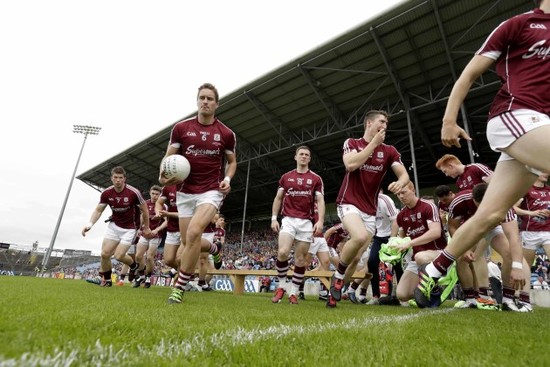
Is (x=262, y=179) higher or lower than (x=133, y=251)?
higher

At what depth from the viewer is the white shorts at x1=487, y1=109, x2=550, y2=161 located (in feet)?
7.26

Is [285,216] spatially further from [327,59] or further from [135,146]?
[135,146]

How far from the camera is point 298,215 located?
600cm

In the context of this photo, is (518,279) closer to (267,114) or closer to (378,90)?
(378,90)

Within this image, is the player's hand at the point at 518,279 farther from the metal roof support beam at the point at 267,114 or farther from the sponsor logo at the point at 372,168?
the metal roof support beam at the point at 267,114

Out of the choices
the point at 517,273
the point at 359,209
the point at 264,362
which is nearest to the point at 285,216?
the point at 359,209

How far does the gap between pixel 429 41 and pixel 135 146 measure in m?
20.6

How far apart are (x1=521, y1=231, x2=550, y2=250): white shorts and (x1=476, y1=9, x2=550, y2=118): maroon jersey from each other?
178 inches

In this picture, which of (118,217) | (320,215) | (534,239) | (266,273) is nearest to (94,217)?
(118,217)

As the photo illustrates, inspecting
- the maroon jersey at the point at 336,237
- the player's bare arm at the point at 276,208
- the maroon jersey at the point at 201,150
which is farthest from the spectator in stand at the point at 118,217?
the maroon jersey at the point at 336,237

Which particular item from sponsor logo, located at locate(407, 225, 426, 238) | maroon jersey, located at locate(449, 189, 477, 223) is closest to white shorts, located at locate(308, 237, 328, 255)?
sponsor logo, located at locate(407, 225, 426, 238)

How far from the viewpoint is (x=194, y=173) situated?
14.8ft

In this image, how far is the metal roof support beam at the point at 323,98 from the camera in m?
16.1

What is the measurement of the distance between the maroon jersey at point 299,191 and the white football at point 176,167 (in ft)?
7.68
